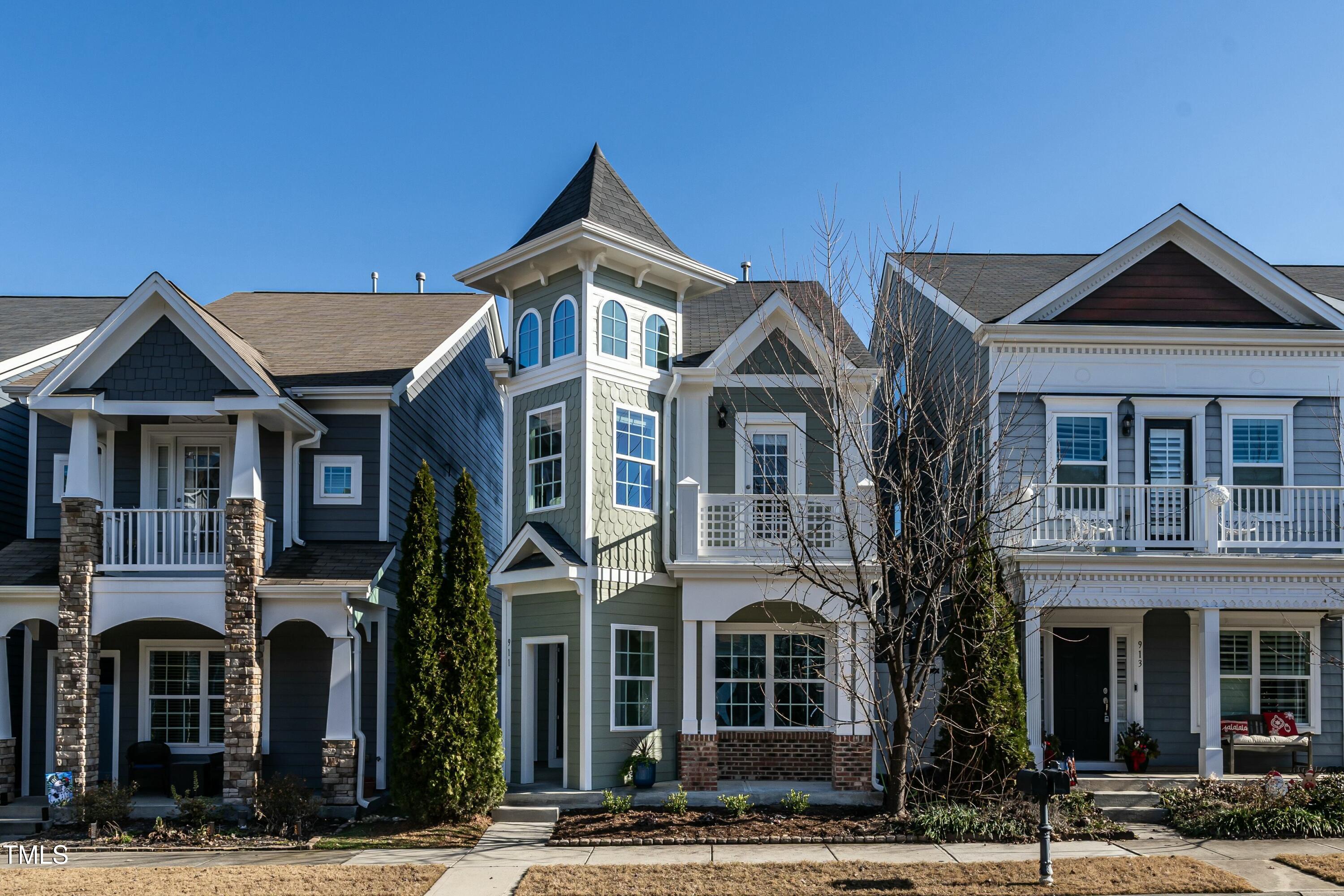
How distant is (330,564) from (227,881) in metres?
5.53

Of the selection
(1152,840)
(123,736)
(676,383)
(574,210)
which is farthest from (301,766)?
(1152,840)

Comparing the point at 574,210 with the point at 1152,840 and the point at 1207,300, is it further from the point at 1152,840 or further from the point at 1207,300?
the point at 1152,840

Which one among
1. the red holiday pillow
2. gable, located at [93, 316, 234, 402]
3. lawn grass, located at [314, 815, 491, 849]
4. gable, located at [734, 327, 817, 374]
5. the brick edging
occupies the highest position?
gable, located at [734, 327, 817, 374]

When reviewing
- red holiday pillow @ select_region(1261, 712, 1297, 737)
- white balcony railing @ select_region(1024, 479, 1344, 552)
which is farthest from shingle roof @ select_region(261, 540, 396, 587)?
red holiday pillow @ select_region(1261, 712, 1297, 737)

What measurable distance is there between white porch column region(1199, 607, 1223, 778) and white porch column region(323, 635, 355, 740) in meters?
11.8

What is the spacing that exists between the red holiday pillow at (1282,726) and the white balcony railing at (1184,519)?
2.48 meters

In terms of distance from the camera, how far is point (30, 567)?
16359 mm

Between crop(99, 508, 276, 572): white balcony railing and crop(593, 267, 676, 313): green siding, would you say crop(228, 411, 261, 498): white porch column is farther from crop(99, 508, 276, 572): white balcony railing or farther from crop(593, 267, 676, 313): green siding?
crop(593, 267, 676, 313): green siding

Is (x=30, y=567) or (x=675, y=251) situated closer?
(x=30, y=567)

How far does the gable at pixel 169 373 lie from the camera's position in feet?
52.7

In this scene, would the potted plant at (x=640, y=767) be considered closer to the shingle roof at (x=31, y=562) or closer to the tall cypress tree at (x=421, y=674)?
the tall cypress tree at (x=421, y=674)

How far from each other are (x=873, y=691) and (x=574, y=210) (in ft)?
27.4

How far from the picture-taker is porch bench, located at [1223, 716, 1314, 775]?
16141 millimetres

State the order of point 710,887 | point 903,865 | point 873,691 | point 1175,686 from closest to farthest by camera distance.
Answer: point 710,887
point 903,865
point 873,691
point 1175,686
